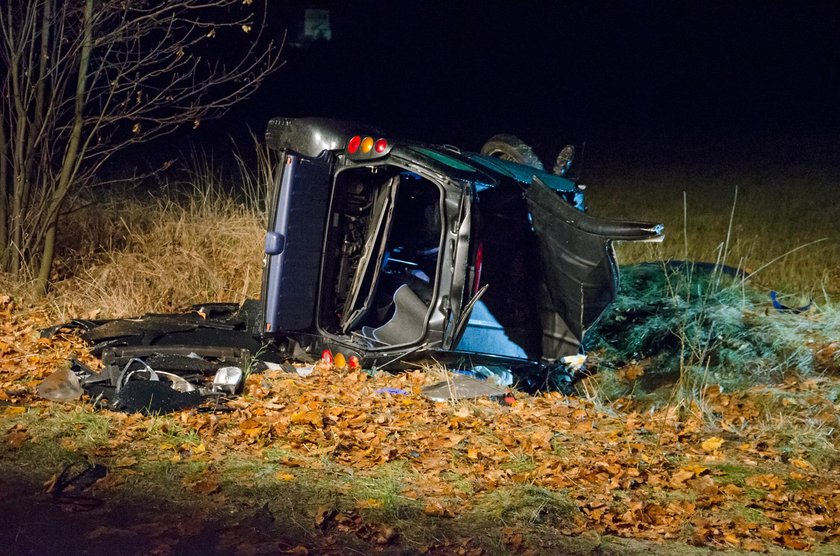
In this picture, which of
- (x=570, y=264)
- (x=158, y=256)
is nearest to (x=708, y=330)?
(x=570, y=264)

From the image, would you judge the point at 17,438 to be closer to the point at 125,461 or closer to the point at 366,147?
the point at 125,461

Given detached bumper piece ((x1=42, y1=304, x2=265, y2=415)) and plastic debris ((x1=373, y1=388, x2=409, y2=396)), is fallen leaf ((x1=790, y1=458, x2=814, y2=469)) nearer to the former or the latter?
plastic debris ((x1=373, y1=388, x2=409, y2=396))

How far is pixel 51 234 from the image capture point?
375 inches

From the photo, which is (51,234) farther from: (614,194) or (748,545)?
(614,194)

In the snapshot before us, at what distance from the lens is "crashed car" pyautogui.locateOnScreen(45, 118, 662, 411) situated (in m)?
6.58

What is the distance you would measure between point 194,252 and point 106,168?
9.56 meters

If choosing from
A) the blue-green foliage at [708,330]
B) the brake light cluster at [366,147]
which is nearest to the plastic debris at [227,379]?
the brake light cluster at [366,147]

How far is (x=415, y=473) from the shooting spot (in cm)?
538

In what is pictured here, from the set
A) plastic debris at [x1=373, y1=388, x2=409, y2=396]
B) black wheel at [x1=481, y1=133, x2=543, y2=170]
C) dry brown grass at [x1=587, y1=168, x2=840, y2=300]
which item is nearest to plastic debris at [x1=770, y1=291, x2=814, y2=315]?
dry brown grass at [x1=587, y1=168, x2=840, y2=300]

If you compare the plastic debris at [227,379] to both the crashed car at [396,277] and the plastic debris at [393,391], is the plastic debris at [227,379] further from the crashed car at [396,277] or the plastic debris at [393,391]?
the plastic debris at [393,391]

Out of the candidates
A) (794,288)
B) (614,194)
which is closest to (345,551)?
(794,288)

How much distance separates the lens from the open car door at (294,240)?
23.4 feet

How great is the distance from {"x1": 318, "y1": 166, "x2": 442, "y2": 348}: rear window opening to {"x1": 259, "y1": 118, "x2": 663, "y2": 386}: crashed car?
11 millimetres

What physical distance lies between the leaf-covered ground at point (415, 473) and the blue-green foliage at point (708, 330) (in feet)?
2.98
